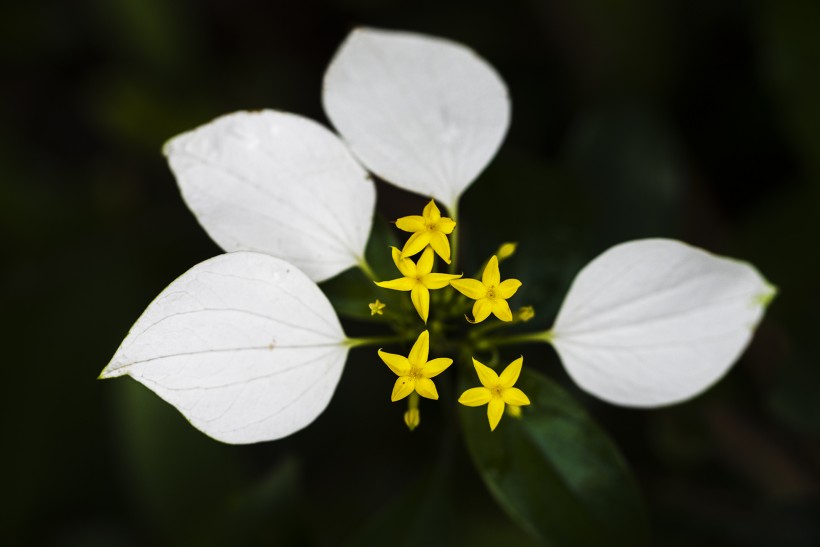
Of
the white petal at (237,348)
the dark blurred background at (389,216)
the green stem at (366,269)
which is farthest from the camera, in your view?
the dark blurred background at (389,216)

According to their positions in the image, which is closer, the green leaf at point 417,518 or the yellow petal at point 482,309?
the yellow petal at point 482,309

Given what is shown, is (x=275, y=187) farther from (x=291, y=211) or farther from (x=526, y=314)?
(x=526, y=314)

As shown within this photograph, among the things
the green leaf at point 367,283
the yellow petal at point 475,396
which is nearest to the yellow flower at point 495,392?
the yellow petal at point 475,396

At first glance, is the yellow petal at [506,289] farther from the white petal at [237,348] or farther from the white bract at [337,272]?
the white petal at [237,348]

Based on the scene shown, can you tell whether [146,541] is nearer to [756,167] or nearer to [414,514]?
[414,514]

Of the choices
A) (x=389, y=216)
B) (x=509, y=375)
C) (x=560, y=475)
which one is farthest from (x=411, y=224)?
(x=389, y=216)

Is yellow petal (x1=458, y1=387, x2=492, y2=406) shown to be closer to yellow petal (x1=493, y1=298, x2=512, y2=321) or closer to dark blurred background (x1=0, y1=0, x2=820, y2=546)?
yellow petal (x1=493, y1=298, x2=512, y2=321)
